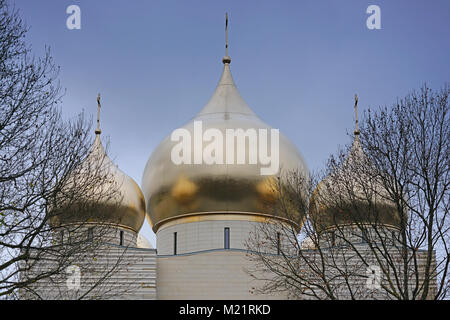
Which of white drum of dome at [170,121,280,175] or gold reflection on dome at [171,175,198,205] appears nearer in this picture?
white drum of dome at [170,121,280,175]

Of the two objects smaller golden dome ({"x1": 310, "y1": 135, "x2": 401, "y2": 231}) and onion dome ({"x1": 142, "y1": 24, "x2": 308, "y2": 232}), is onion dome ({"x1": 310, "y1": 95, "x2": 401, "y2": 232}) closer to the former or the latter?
smaller golden dome ({"x1": 310, "y1": 135, "x2": 401, "y2": 231})

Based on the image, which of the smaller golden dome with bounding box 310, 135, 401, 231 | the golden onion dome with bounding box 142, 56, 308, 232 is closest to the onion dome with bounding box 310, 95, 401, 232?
the smaller golden dome with bounding box 310, 135, 401, 231

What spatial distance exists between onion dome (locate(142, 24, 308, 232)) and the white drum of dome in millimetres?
131

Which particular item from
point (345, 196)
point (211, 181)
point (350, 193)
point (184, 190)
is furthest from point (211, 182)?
point (350, 193)

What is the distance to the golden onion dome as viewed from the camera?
29.2 metres

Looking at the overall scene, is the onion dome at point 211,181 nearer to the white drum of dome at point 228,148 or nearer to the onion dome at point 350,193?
the white drum of dome at point 228,148

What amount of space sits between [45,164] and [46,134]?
0.70 meters

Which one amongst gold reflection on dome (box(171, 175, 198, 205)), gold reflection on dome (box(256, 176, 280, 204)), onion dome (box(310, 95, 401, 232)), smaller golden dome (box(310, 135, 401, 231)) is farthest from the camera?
gold reflection on dome (box(171, 175, 198, 205))

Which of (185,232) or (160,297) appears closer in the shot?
(160,297)

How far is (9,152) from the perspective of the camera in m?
14.1
